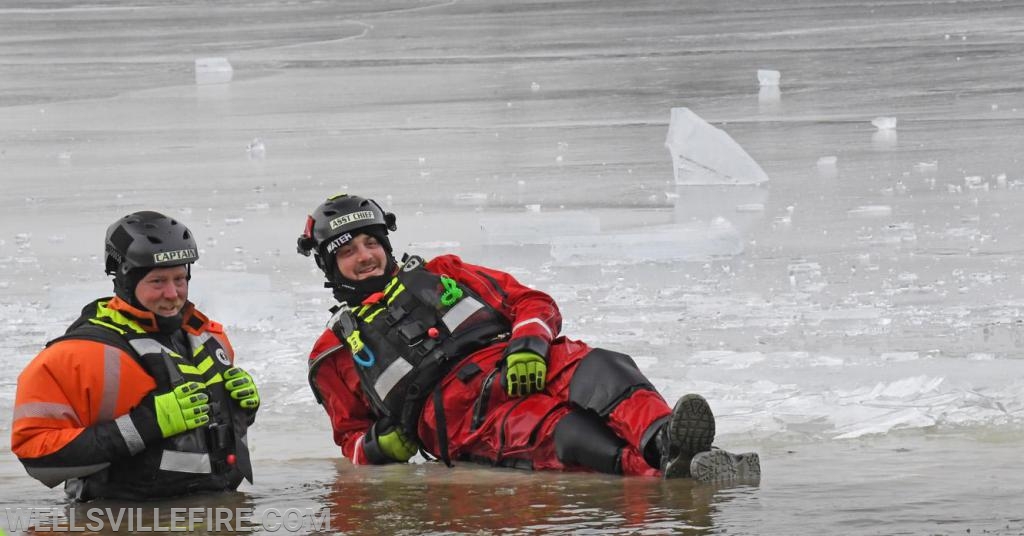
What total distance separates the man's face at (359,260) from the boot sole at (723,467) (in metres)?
1.50

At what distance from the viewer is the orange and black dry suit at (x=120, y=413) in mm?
4480

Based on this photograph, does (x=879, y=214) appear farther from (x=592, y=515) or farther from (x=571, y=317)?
(x=592, y=515)

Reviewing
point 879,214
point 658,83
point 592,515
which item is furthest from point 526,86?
point 592,515

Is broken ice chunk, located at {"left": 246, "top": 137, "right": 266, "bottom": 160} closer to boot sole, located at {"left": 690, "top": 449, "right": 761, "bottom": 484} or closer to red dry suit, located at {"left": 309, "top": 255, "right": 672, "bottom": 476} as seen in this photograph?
red dry suit, located at {"left": 309, "top": 255, "right": 672, "bottom": 476}

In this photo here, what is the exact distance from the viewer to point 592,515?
169 inches

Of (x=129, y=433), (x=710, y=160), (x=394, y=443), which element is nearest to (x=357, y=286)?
(x=394, y=443)

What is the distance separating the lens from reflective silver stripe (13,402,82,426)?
4.47m

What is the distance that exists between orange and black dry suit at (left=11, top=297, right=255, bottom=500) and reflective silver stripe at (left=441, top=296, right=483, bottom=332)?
35.0 inches

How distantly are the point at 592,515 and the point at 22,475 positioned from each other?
2206 millimetres

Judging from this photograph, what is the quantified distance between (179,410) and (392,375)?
3.47 feet

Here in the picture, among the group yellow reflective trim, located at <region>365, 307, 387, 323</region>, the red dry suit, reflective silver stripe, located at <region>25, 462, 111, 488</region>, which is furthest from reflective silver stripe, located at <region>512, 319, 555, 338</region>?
reflective silver stripe, located at <region>25, 462, 111, 488</region>

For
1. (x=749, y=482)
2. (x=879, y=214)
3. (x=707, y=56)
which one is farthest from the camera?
(x=707, y=56)

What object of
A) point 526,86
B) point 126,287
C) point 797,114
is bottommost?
point 126,287

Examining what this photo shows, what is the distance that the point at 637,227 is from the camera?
9.97 meters
